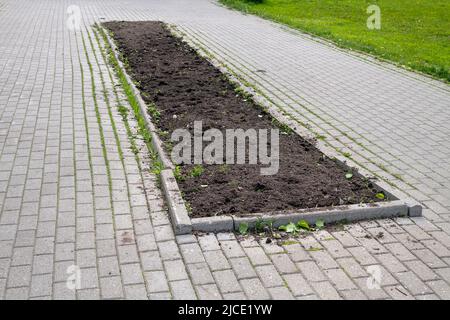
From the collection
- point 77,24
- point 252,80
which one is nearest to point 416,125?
point 252,80

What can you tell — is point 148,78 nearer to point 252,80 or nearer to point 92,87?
point 92,87

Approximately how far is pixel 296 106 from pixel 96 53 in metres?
5.83

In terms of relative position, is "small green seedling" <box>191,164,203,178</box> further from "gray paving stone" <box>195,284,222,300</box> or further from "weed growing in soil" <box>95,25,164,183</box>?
"gray paving stone" <box>195,284,222,300</box>

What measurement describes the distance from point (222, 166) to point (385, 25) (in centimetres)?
1651

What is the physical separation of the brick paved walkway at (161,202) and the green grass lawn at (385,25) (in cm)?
225

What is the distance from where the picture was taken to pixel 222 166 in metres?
6.16

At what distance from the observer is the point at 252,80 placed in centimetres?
1053

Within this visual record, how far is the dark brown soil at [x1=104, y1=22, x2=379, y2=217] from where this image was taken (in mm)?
5355

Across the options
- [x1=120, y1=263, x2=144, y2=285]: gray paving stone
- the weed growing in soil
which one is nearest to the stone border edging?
the weed growing in soil

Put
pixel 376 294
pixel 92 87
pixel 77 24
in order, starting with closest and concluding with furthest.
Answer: pixel 376 294 → pixel 92 87 → pixel 77 24

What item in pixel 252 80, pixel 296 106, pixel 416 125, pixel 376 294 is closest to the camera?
pixel 376 294

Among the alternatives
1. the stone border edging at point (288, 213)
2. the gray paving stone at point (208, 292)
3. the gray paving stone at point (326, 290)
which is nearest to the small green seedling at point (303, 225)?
the stone border edging at point (288, 213)

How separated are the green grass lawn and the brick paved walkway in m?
2.25

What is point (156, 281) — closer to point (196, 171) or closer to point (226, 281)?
point (226, 281)
